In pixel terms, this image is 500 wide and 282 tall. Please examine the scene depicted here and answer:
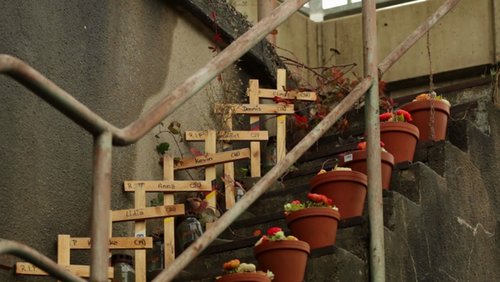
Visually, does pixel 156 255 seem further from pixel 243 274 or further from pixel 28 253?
pixel 28 253

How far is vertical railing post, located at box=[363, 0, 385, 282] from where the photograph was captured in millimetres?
5180

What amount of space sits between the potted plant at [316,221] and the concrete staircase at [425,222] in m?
0.07

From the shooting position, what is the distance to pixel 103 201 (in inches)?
144

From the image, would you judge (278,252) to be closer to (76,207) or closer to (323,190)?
(323,190)

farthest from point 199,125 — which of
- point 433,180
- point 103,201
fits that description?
point 103,201

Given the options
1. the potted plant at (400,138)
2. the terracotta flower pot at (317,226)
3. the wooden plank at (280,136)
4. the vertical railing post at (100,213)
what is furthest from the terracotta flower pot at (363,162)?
the vertical railing post at (100,213)

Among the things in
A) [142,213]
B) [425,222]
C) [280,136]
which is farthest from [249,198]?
[280,136]

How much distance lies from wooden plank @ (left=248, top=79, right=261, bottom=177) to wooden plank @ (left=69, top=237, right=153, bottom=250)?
128 centimetres

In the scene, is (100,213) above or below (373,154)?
below

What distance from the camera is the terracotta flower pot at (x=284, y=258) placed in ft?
17.0

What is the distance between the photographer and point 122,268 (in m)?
5.96

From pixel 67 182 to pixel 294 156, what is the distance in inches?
54.6

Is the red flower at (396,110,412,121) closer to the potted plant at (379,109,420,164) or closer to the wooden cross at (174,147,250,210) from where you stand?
the potted plant at (379,109,420,164)

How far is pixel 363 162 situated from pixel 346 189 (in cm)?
26
